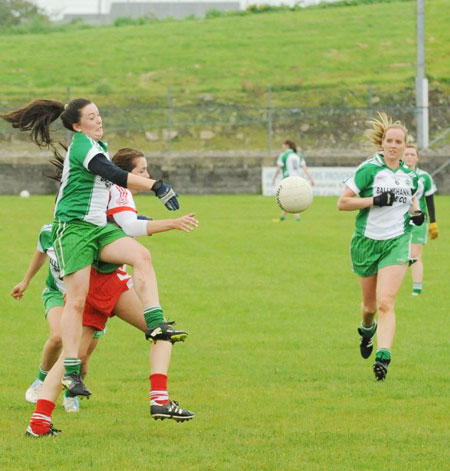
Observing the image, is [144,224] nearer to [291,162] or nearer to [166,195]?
[166,195]

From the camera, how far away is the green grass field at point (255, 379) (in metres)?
6.41

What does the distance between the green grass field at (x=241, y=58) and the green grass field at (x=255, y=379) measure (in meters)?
28.8

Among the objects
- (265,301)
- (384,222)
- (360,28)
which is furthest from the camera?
(360,28)

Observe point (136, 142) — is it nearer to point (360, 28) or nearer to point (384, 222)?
point (360, 28)

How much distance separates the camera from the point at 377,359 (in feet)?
28.3

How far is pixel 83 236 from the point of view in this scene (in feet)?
22.2

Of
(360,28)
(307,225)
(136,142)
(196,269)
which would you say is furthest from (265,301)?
(360,28)

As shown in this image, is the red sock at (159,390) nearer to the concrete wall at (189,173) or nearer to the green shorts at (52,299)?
the green shorts at (52,299)

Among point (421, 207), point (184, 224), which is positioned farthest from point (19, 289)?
point (421, 207)

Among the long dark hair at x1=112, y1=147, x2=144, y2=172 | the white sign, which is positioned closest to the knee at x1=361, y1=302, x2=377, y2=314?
the long dark hair at x1=112, y1=147, x2=144, y2=172

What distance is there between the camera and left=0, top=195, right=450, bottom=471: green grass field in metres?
6.41

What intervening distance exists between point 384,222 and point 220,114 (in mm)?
33100

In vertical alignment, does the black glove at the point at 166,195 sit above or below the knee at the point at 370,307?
above

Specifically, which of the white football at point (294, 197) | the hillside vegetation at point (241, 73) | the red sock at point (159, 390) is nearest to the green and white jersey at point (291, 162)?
the hillside vegetation at point (241, 73)
